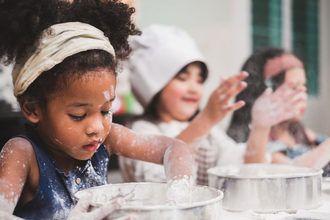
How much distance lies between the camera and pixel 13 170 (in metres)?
0.68

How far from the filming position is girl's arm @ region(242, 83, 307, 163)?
122 cm

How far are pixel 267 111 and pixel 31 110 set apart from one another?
73 cm

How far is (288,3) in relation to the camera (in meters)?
3.82

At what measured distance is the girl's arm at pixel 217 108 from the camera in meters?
1.17

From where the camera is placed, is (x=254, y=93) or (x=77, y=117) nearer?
(x=77, y=117)

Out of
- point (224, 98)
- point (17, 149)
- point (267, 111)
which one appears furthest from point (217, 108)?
point (17, 149)

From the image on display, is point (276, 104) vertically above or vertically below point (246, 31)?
below

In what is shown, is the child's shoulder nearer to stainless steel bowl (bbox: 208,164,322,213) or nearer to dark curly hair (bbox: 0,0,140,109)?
dark curly hair (bbox: 0,0,140,109)

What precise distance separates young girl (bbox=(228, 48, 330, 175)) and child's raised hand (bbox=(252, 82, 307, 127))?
31 millimetres

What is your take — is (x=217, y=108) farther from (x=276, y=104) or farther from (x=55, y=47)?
(x=55, y=47)

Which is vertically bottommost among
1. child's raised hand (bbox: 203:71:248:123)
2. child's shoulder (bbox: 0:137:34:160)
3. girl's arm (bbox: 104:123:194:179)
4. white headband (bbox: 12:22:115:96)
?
girl's arm (bbox: 104:123:194:179)

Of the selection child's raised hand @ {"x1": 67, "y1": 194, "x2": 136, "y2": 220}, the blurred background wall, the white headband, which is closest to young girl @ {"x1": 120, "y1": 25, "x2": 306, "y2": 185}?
the white headband

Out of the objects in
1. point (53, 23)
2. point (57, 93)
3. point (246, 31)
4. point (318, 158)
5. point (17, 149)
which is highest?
point (246, 31)

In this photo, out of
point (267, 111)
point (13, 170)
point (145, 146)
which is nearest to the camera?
point (13, 170)
